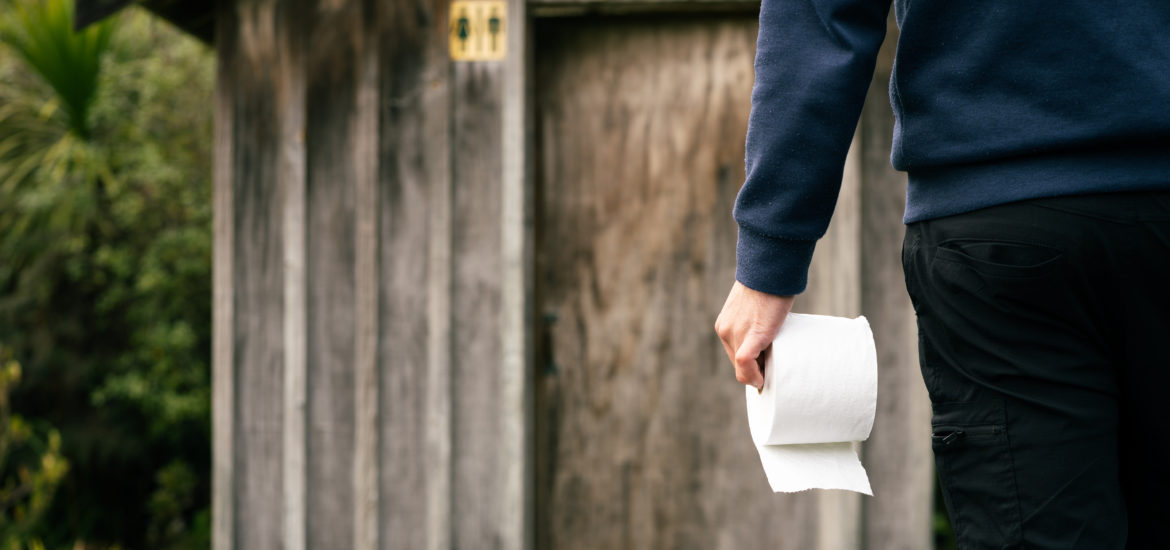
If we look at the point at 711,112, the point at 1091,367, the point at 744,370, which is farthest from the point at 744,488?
the point at 1091,367

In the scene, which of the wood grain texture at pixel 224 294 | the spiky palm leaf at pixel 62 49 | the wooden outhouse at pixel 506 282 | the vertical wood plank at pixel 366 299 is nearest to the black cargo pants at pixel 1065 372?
the wooden outhouse at pixel 506 282

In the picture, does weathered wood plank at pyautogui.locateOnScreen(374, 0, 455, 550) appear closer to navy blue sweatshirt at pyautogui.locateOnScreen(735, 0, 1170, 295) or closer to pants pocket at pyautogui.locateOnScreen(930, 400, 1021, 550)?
navy blue sweatshirt at pyautogui.locateOnScreen(735, 0, 1170, 295)

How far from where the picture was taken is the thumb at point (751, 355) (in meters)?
1.16

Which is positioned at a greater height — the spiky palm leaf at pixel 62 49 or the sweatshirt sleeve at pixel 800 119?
the spiky palm leaf at pixel 62 49

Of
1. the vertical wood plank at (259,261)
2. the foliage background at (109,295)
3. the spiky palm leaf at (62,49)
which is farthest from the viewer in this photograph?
the foliage background at (109,295)

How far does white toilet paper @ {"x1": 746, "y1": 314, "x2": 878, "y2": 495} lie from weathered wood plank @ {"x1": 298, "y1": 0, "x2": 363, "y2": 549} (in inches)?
76.5

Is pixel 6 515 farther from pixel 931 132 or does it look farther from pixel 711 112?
pixel 931 132

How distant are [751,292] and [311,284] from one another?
2.05 m

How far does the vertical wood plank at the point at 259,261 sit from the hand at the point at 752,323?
2.09 meters

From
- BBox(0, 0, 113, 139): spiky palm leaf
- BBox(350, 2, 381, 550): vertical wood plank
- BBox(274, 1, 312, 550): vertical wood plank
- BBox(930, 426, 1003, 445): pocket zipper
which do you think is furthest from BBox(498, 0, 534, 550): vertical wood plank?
BBox(0, 0, 113, 139): spiky palm leaf

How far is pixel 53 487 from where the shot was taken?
11.8 ft

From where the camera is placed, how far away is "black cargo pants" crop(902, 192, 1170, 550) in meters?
0.95

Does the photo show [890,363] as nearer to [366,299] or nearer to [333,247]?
[366,299]

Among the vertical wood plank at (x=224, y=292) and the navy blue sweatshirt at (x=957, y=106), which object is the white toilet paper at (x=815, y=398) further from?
the vertical wood plank at (x=224, y=292)
